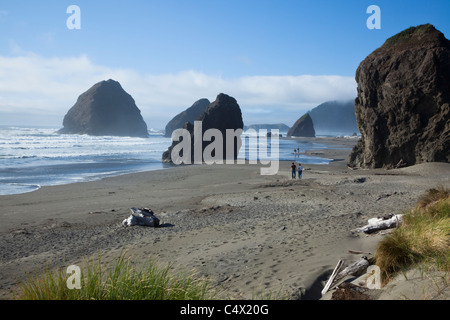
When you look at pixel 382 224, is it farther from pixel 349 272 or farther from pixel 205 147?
pixel 205 147

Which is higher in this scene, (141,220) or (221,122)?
(221,122)

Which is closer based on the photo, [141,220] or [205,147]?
[141,220]

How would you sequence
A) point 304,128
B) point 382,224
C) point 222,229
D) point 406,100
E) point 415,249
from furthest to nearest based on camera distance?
point 304,128, point 406,100, point 222,229, point 382,224, point 415,249

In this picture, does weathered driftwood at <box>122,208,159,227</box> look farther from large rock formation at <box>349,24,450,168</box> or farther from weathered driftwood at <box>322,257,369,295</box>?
large rock formation at <box>349,24,450,168</box>

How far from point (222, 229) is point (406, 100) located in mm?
21173

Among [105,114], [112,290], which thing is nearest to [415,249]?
[112,290]

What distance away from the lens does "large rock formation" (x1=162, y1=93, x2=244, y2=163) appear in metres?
43.6

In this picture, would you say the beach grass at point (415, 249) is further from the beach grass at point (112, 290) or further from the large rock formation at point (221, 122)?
the large rock formation at point (221, 122)

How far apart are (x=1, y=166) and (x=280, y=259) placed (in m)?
32.4

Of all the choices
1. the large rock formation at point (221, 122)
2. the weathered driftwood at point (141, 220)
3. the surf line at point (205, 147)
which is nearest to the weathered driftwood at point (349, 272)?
the weathered driftwood at point (141, 220)

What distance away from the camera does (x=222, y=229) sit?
10414mm

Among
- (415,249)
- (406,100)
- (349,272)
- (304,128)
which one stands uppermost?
(304,128)

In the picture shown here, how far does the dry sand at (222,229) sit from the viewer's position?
663cm
